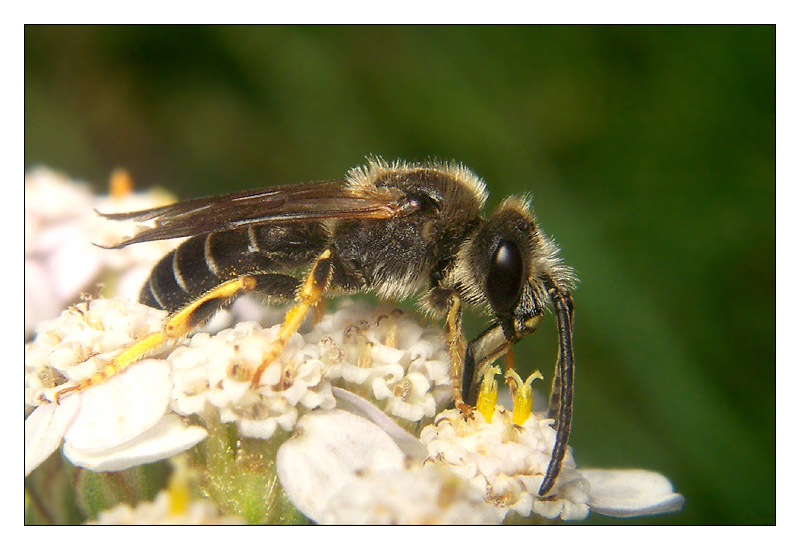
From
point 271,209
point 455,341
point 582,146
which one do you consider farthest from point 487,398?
point 582,146

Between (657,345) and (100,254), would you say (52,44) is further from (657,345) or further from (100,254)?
(657,345)

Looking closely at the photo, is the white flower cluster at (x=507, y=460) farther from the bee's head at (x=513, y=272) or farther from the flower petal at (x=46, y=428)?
the flower petal at (x=46, y=428)

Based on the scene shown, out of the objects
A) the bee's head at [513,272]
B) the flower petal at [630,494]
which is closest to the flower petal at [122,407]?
the bee's head at [513,272]

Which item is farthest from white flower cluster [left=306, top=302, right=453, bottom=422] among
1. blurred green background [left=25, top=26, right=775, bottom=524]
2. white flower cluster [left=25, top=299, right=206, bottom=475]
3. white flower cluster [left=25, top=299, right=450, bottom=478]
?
blurred green background [left=25, top=26, right=775, bottom=524]

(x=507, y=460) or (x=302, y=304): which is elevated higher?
(x=302, y=304)

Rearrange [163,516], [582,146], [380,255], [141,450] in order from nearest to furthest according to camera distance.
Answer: [163,516], [141,450], [380,255], [582,146]

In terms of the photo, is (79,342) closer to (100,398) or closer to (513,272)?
(100,398)

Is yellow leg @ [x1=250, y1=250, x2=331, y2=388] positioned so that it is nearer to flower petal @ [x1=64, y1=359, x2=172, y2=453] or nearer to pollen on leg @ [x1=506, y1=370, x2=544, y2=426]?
flower petal @ [x1=64, y1=359, x2=172, y2=453]

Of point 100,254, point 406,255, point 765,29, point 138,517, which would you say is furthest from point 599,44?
point 138,517
